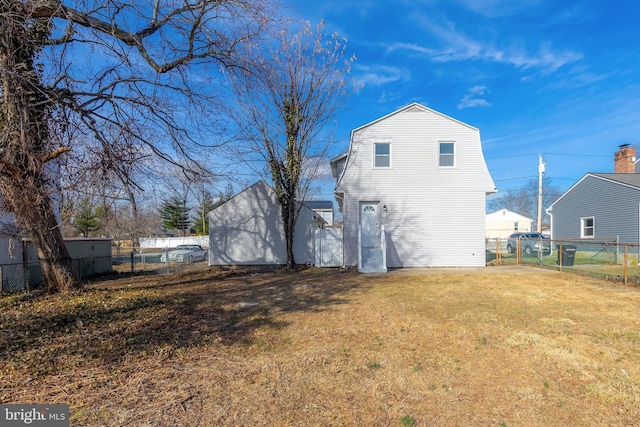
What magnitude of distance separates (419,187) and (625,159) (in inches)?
633

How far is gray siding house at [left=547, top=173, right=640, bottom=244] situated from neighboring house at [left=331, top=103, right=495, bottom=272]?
7959 millimetres

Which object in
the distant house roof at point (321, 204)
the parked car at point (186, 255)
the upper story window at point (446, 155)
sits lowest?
the parked car at point (186, 255)

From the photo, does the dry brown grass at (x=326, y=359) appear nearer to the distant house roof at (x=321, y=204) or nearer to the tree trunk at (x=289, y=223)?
the tree trunk at (x=289, y=223)

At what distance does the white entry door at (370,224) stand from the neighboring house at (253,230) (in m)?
2.46

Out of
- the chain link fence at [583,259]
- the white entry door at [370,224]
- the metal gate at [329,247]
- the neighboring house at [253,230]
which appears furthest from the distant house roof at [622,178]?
the neighboring house at [253,230]

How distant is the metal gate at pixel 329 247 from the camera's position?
13.9 m

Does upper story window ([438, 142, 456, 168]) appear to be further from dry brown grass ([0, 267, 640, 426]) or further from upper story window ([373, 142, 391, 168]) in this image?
dry brown grass ([0, 267, 640, 426])

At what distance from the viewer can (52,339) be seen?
434 cm

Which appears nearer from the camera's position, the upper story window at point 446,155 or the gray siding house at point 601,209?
the upper story window at point 446,155

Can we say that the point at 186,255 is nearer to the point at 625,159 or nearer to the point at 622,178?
the point at 622,178

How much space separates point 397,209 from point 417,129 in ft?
9.98

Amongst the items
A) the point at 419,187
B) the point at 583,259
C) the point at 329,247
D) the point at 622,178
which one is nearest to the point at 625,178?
the point at 622,178

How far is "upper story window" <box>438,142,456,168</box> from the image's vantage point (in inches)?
500

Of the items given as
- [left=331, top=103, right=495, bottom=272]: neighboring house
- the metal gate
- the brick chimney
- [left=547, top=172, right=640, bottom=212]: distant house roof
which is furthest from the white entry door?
the brick chimney
